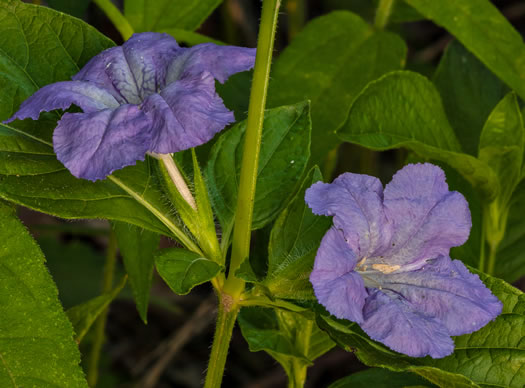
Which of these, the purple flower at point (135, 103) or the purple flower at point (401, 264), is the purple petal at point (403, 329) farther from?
the purple flower at point (135, 103)

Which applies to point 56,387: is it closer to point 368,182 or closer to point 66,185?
point 66,185

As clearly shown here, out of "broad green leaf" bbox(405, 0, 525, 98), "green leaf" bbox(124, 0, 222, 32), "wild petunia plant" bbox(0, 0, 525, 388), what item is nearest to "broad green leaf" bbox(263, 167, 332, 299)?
"wild petunia plant" bbox(0, 0, 525, 388)

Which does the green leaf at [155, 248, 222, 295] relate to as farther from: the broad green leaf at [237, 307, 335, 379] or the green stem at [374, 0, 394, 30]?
the green stem at [374, 0, 394, 30]

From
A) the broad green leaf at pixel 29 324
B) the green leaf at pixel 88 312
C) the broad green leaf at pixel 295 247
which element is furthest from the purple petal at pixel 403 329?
the green leaf at pixel 88 312

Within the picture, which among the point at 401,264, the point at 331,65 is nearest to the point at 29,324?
the point at 401,264

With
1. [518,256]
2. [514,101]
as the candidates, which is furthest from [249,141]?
[518,256]

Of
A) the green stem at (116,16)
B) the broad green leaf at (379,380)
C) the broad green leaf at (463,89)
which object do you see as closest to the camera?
the broad green leaf at (379,380)
